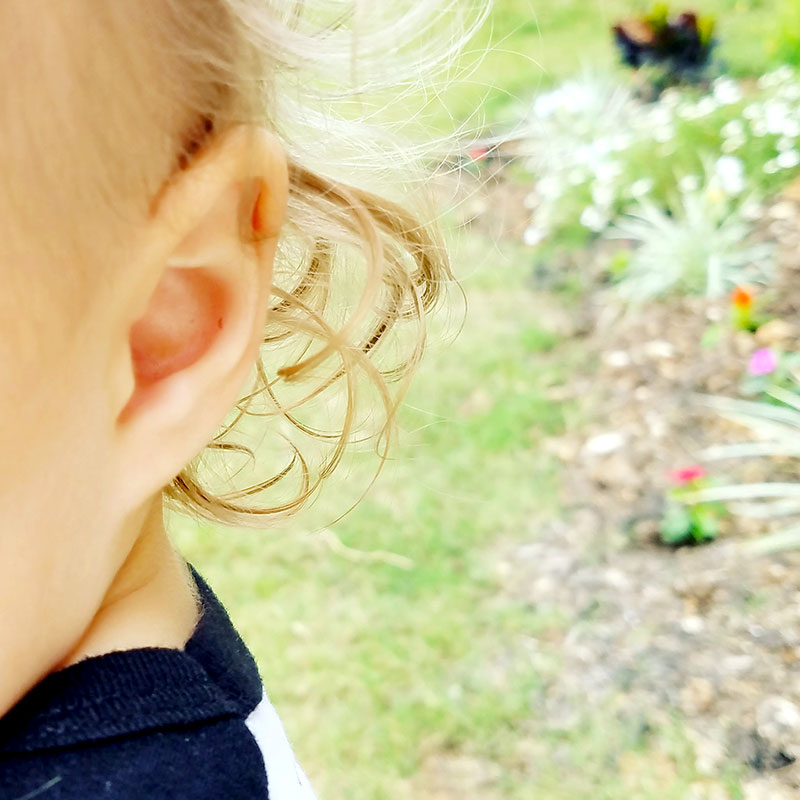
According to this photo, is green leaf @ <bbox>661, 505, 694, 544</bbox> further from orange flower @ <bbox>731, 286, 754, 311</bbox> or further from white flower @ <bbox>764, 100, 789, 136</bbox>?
white flower @ <bbox>764, 100, 789, 136</bbox>

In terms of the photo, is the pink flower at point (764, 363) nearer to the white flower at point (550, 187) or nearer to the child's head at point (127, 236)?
the white flower at point (550, 187)

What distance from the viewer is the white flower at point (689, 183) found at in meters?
3.01

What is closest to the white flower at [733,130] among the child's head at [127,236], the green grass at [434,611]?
the green grass at [434,611]

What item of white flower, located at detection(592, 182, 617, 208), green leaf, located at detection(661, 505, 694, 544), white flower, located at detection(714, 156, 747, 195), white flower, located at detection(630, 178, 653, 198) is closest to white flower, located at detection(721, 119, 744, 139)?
white flower, located at detection(714, 156, 747, 195)

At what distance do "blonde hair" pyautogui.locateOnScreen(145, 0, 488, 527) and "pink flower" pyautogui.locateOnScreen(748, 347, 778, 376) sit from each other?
53.9 inches

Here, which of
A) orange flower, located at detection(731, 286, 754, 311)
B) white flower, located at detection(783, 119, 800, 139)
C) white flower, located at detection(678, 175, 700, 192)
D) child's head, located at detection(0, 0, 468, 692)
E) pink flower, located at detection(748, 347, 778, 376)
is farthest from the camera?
white flower, located at detection(678, 175, 700, 192)

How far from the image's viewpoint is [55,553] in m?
0.65

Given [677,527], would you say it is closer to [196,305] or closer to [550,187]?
[196,305]

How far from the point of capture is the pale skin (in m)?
0.60

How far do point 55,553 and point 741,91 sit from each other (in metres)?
3.57

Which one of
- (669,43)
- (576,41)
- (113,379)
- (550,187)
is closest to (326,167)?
(113,379)

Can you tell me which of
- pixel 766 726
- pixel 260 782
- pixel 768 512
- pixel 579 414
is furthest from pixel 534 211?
pixel 260 782

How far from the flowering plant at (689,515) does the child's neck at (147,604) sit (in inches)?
58.4

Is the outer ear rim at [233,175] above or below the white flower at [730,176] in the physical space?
above
